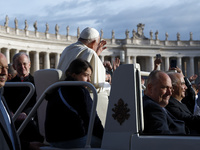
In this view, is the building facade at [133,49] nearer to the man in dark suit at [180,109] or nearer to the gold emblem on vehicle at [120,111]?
the man in dark suit at [180,109]

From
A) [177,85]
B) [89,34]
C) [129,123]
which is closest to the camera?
[129,123]

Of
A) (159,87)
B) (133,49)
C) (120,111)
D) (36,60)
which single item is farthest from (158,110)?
(133,49)

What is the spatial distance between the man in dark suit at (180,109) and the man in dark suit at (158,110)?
0.25 metres

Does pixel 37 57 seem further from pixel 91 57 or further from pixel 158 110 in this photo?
pixel 158 110

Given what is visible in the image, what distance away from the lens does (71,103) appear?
13.6ft

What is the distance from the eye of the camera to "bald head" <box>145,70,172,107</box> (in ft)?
13.6

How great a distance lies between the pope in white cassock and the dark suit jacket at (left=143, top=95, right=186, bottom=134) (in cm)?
117

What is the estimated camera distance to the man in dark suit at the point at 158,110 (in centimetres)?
363

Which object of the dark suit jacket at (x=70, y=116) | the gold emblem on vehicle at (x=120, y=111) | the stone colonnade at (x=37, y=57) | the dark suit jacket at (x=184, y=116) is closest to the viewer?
the gold emblem on vehicle at (x=120, y=111)

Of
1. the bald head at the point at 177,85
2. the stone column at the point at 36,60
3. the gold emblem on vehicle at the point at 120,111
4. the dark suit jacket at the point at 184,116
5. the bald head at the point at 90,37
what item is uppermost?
the stone column at the point at 36,60

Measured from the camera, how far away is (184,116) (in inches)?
181

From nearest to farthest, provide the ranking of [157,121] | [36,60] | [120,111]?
[120,111], [157,121], [36,60]

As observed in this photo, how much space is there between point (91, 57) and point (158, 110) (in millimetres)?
2252

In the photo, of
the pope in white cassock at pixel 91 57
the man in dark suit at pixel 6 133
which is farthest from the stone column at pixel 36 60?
the man in dark suit at pixel 6 133
